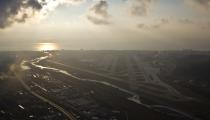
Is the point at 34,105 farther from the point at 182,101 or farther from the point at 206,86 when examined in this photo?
the point at 206,86

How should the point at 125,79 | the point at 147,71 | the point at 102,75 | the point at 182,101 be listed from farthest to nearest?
the point at 147,71
the point at 102,75
the point at 125,79
the point at 182,101

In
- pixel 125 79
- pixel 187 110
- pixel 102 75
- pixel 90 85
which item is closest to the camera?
pixel 187 110

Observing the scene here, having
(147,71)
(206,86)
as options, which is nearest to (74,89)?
(206,86)

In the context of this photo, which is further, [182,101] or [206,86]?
[206,86]

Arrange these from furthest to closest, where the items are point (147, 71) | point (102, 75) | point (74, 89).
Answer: point (147, 71) → point (102, 75) → point (74, 89)

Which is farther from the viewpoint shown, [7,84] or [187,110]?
[7,84]

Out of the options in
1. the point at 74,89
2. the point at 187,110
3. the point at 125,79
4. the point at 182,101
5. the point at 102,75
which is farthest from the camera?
the point at 102,75

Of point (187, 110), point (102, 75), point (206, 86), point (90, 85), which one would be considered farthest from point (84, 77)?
point (187, 110)

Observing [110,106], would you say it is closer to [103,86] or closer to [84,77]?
[103,86]
